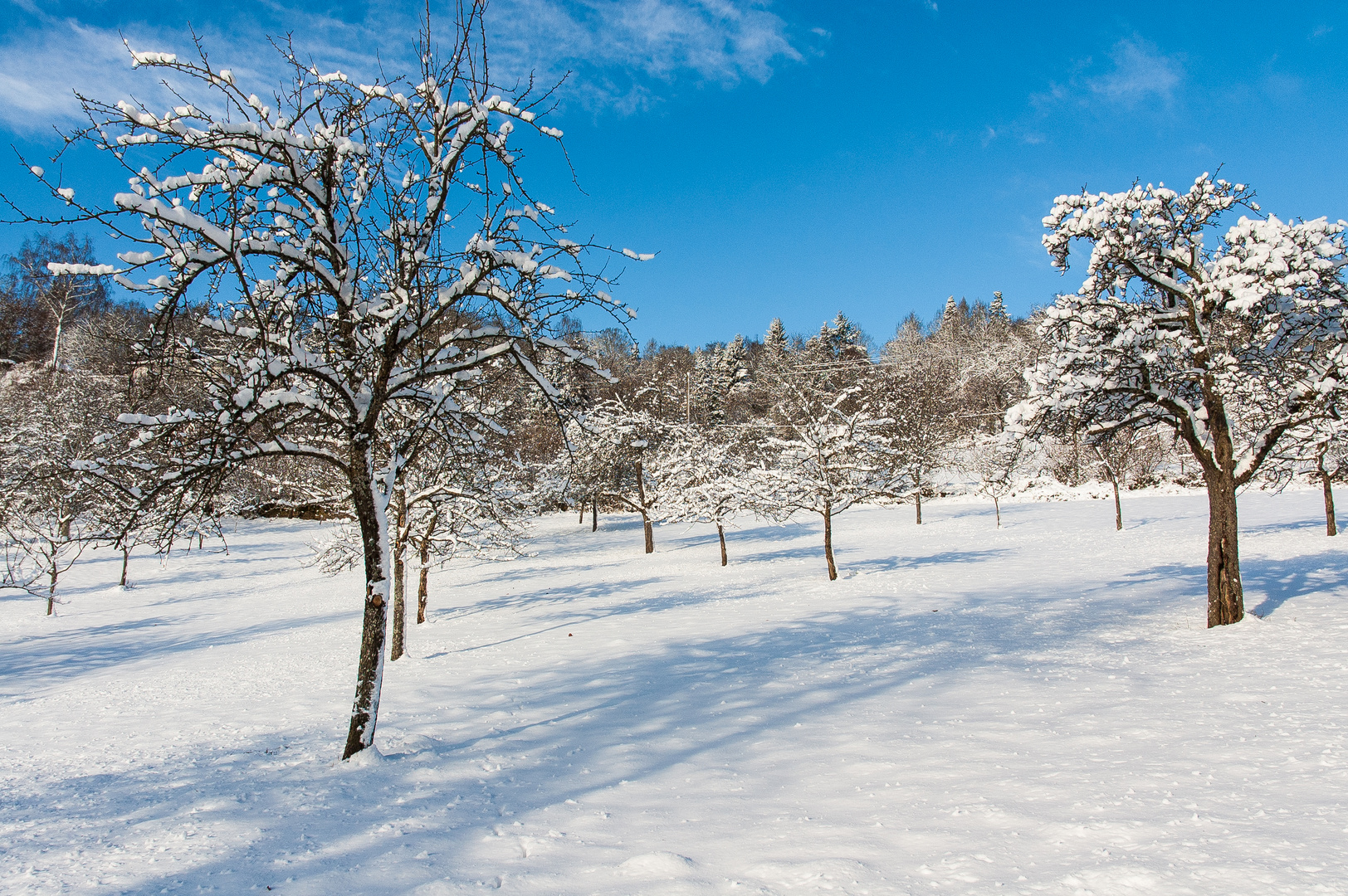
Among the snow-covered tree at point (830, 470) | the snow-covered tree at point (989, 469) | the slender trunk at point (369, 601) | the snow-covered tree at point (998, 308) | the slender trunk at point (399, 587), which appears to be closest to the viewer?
the slender trunk at point (369, 601)

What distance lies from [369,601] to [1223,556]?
12547mm

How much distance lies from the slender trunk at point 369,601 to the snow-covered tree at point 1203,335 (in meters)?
10.3

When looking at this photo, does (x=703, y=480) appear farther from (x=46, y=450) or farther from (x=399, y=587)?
(x=46, y=450)

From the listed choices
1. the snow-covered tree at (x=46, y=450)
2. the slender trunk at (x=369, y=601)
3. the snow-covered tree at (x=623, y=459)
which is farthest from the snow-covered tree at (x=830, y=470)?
the snow-covered tree at (x=46, y=450)

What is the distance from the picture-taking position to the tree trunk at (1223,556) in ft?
33.0

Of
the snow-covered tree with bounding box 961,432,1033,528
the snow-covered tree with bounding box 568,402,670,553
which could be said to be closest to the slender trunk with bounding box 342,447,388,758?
the snow-covered tree with bounding box 568,402,670,553

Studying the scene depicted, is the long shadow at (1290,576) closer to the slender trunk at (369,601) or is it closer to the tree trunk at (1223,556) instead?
the tree trunk at (1223,556)

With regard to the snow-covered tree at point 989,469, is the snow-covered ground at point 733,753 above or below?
below

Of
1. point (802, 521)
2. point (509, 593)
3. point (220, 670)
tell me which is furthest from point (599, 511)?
point (220, 670)

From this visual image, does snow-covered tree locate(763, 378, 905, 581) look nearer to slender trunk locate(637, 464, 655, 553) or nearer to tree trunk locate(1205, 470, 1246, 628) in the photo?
tree trunk locate(1205, 470, 1246, 628)

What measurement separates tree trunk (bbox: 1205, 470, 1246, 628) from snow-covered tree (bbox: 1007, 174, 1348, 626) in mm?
21

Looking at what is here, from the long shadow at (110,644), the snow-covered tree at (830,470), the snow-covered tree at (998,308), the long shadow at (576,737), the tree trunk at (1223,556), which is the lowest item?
the long shadow at (110,644)

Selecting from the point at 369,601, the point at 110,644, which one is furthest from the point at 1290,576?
the point at 110,644

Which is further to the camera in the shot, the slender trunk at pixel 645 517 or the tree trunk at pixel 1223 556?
the slender trunk at pixel 645 517
